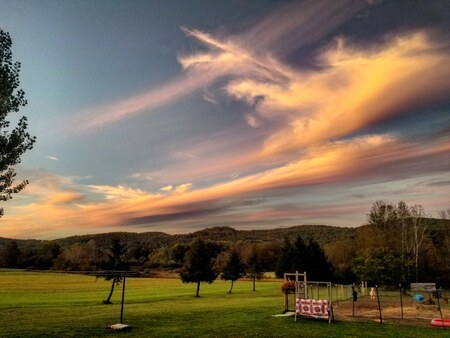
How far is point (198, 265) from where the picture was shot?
6806cm

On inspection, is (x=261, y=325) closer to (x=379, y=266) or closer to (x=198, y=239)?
(x=198, y=239)

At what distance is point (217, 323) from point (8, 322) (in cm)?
1546

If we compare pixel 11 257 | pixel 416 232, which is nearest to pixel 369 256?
pixel 416 232

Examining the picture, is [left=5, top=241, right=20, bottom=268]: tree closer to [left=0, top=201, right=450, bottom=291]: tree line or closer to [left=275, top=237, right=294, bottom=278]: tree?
[left=0, top=201, right=450, bottom=291]: tree line

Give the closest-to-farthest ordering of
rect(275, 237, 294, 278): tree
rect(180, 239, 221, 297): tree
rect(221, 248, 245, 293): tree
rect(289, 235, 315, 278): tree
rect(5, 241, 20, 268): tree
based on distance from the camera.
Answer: rect(180, 239, 221, 297): tree, rect(221, 248, 245, 293): tree, rect(289, 235, 315, 278): tree, rect(275, 237, 294, 278): tree, rect(5, 241, 20, 268): tree

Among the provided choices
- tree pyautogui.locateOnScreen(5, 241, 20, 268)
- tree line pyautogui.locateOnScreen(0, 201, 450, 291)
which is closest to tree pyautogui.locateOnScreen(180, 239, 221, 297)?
tree line pyautogui.locateOnScreen(0, 201, 450, 291)

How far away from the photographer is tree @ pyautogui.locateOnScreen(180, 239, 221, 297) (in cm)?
6712

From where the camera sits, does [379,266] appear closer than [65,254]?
Yes

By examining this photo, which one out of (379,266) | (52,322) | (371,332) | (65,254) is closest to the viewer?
(371,332)

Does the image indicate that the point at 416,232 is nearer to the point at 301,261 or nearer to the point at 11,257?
the point at 301,261

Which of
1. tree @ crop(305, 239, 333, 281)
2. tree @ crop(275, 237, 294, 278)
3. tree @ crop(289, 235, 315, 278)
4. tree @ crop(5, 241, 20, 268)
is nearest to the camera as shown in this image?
tree @ crop(305, 239, 333, 281)

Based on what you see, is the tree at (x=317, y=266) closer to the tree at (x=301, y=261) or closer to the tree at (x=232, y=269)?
the tree at (x=301, y=261)

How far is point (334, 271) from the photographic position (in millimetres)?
99312

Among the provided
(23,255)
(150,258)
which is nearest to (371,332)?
(150,258)
